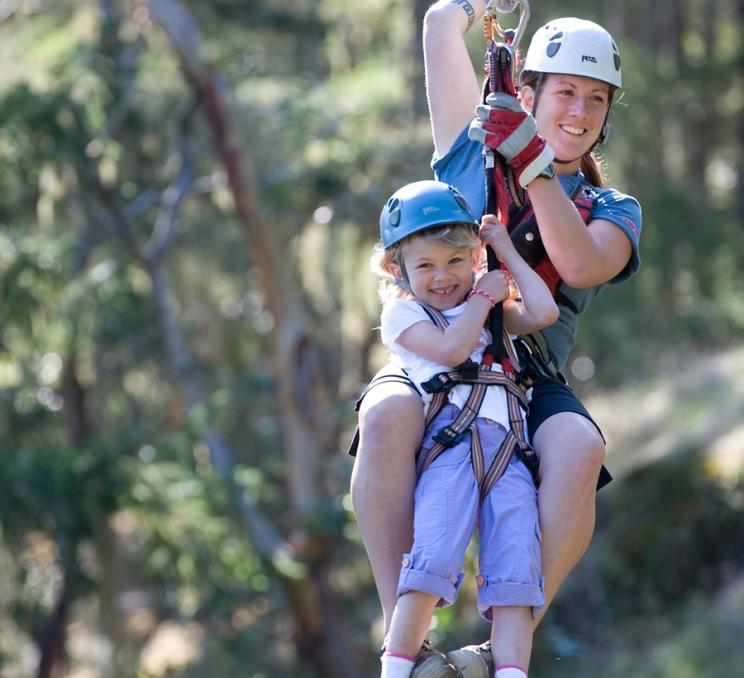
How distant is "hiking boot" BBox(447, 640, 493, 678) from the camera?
3264 millimetres

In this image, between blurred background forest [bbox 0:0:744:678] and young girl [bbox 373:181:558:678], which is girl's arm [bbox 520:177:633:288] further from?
blurred background forest [bbox 0:0:744:678]

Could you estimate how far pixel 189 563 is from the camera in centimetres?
1244

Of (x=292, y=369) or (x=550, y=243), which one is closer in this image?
(x=550, y=243)

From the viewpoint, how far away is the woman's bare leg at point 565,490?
3408 mm

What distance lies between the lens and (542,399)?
3605 mm

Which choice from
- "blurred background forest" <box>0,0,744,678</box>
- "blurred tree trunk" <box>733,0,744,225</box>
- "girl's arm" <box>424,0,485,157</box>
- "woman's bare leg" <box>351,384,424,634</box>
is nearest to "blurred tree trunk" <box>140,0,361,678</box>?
"blurred background forest" <box>0,0,744,678</box>

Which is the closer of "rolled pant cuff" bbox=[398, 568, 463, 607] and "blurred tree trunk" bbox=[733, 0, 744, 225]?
"rolled pant cuff" bbox=[398, 568, 463, 607]

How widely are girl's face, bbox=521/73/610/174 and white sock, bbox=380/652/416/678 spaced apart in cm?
136

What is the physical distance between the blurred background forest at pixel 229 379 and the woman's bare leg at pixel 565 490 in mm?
6933

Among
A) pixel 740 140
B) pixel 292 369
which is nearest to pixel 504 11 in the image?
pixel 292 369

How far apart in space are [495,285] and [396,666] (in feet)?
3.15

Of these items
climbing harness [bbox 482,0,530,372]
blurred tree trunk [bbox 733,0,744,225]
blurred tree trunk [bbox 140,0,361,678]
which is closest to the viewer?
climbing harness [bbox 482,0,530,372]

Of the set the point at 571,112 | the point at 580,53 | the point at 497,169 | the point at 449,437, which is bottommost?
the point at 449,437

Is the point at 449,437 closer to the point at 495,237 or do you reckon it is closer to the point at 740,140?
the point at 495,237
